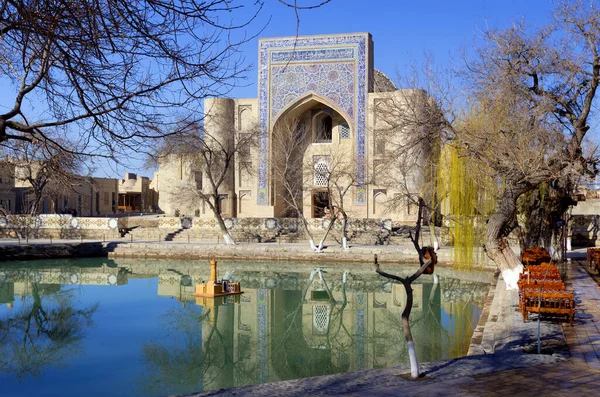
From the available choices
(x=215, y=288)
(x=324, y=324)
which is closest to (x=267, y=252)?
(x=215, y=288)

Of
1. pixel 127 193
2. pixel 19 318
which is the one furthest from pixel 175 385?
pixel 127 193

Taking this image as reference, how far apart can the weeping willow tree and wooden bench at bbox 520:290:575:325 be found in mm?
3726

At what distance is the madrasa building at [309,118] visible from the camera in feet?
84.8

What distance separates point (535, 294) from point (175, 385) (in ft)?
14.0

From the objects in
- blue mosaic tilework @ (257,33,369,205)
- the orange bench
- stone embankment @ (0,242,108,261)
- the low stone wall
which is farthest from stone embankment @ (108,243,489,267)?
blue mosaic tilework @ (257,33,369,205)

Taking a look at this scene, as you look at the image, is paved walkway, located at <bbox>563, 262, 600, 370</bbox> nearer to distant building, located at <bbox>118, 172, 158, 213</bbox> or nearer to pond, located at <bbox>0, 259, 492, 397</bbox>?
pond, located at <bbox>0, 259, 492, 397</bbox>

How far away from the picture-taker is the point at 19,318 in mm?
11656

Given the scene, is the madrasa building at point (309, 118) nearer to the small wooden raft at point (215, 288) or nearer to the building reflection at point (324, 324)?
the building reflection at point (324, 324)

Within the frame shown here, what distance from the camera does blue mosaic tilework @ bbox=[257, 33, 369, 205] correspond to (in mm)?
26000

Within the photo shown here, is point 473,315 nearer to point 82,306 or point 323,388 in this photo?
point 323,388

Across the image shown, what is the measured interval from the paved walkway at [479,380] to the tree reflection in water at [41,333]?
4.04 metres

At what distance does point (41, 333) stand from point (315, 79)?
18283 mm

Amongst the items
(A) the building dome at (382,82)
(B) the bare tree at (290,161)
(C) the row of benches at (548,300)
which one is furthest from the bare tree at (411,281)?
(A) the building dome at (382,82)

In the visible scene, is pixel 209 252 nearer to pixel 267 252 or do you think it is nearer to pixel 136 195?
pixel 267 252
